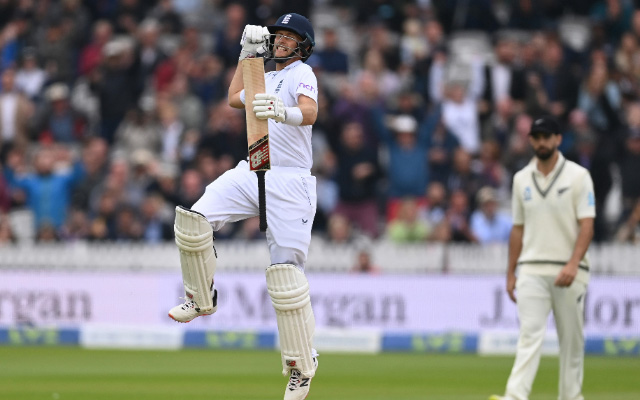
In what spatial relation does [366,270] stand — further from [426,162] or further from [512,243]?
[512,243]

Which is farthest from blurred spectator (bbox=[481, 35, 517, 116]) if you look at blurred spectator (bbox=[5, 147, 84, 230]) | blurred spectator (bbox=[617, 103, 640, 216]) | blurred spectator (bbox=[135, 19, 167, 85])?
blurred spectator (bbox=[5, 147, 84, 230])

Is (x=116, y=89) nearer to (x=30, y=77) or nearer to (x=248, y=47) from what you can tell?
(x=30, y=77)

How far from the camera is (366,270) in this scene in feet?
43.0

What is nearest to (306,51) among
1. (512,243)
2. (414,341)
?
(512,243)

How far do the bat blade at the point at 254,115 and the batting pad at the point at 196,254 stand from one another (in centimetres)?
45

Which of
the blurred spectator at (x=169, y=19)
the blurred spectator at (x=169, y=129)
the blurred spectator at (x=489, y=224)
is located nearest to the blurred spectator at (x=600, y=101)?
the blurred spectator at (x=489, y=224)

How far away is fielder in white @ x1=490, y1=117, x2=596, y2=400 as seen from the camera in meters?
7.77

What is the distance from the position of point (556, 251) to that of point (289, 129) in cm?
201

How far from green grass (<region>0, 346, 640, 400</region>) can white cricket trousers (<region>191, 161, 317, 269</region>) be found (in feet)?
5.88

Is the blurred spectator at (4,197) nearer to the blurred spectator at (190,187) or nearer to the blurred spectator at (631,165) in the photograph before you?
the blurred spectator at (190,187)

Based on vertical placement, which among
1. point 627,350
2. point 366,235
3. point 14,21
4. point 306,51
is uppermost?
point 14,21

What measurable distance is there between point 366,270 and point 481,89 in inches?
109

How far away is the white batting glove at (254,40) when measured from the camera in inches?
261

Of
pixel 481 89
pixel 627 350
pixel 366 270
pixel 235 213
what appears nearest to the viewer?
pixel 235 213
